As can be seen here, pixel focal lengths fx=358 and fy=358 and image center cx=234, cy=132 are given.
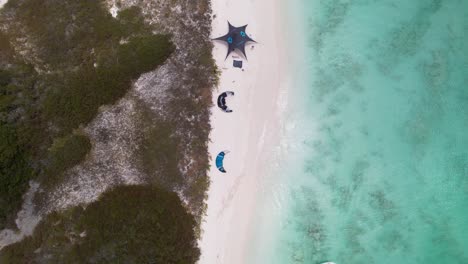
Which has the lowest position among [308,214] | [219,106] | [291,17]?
[308,214]

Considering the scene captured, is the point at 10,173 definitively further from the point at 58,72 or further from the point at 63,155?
the point at 58,72

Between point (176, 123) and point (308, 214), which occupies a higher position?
point (176, 123)

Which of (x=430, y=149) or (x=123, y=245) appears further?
(x=430, y=149)

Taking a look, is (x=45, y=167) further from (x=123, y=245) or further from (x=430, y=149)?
(x=430, y=149)

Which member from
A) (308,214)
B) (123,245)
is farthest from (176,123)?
(308,214)

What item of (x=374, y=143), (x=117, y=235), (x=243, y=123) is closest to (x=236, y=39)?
(x=243, y=123)

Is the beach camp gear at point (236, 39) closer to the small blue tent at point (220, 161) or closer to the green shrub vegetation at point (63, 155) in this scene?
the small blue tent at point (220, 161)

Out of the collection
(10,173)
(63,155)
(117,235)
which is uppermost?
(63,155)
